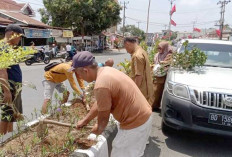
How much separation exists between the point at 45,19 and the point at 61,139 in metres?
32.5

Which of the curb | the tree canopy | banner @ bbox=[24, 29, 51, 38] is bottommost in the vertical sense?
the curb

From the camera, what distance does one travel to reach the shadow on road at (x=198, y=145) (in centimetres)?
397

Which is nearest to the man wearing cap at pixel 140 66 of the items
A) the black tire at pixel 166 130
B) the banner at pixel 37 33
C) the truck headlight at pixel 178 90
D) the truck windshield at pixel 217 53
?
the truck headlight at pixel 178 90

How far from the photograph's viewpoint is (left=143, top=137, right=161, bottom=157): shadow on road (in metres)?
3.85

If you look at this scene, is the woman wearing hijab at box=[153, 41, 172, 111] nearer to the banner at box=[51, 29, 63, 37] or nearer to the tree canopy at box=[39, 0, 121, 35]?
the banner at box=[51, 29, 63, 37]

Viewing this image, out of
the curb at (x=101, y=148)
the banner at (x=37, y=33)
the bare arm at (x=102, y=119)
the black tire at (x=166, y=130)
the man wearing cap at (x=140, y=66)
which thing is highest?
the banner at (x=37, y=33)

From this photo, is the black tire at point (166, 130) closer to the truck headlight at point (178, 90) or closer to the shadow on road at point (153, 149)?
the shadow on road at point (153, 149)

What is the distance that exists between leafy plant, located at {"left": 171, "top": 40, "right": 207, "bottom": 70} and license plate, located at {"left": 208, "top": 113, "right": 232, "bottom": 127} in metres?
1.44

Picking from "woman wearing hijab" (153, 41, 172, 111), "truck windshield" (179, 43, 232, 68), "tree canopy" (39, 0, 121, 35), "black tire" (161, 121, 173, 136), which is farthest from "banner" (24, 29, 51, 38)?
"black tire" (161, 121, 173, 136)

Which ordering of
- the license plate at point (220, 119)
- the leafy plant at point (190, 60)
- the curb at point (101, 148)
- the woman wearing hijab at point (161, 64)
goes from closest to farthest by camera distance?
the curb at point (101, 148)
the license plate at point (220, 119)
the leafy plant at point (190, 60)
the woman wearing hijab at point (161, 64)

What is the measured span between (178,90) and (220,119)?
75cm

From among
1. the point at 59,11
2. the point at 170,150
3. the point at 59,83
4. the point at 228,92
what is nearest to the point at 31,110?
the point at 59,83

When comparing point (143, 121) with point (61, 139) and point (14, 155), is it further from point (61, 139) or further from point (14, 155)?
point (14, 155)

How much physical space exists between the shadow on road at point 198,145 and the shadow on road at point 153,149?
0.65 feet
